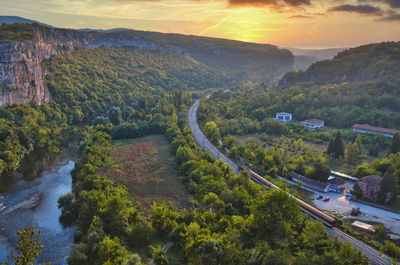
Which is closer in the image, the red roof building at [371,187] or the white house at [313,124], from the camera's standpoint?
the red roof building at [371,187]

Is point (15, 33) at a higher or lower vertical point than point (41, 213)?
higher

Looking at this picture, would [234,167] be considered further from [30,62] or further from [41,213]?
[30,62]

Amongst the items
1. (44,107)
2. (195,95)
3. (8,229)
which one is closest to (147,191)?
(8,229)

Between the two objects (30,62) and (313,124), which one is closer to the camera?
(30,62)

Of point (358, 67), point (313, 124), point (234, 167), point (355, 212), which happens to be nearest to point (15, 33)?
point (234, 167)

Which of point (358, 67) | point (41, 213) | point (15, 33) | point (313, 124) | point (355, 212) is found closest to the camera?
point (355, 212)

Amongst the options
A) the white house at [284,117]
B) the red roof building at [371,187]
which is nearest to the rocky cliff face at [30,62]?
the white house at [284,117]

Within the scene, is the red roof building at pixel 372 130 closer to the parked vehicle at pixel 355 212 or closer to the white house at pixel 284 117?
the white house at pixel 284 117
